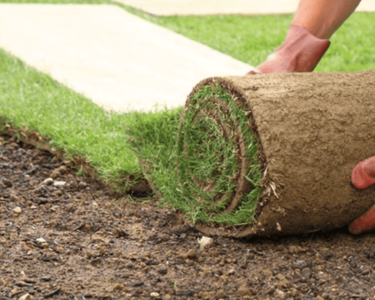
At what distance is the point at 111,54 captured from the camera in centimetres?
546

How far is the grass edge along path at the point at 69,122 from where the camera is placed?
3418 mm

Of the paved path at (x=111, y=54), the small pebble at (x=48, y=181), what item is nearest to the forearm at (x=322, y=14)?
the paved path at (x=111, y=54)

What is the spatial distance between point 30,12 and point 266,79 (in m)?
4.29

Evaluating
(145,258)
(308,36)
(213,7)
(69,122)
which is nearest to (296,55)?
(308,36)

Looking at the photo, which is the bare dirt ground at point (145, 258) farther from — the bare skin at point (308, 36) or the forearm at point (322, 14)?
the forearm at point (322, 14)

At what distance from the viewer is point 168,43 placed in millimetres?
5809

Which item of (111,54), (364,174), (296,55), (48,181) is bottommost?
(48,181)

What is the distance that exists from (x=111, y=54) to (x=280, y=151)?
3123 mm

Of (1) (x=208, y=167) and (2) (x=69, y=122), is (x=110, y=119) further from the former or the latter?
(1) (x=208, y=167)

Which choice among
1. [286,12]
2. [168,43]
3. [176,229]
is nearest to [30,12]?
[168,43]

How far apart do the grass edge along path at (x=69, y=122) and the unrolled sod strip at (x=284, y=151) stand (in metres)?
0.67

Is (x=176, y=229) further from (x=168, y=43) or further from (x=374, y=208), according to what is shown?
(x=168, y=43)

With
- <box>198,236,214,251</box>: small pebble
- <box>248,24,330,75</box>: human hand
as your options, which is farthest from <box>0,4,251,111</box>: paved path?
<box>198,236,214,251</box>: small pebble

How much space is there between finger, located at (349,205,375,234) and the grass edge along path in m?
1.05
